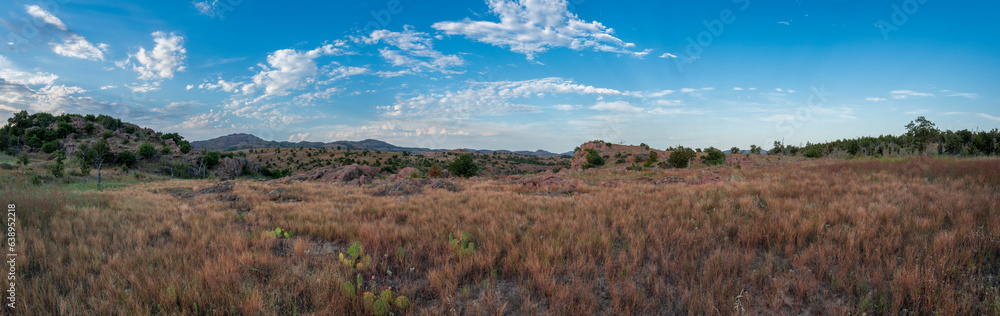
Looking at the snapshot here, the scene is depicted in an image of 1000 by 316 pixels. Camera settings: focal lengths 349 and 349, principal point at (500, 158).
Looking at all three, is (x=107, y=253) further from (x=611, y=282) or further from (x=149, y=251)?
(x=611, y=282)

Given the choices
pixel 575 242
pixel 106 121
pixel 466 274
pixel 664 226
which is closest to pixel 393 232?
pixel 466 274

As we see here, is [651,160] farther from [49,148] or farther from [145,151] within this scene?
[49,148]

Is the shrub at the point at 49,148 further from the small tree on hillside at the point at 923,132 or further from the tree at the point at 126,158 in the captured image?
the small tree on hillside at the point at 923,132

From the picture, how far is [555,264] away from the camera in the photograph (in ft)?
15.5

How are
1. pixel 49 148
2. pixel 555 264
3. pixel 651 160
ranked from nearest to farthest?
1. pixel 555 264
2. pixel 651 160
3. pixel 49 148

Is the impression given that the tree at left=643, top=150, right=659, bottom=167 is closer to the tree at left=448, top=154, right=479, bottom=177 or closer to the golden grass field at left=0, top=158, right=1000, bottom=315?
the tree at left=448, top=154, right=479, bottom=177

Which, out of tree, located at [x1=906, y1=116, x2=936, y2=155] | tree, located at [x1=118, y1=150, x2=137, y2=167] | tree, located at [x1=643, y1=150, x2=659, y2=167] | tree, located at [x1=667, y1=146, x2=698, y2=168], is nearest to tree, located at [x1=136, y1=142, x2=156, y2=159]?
tree, located at [x1=118, y1=150, x2=137, y2=167]

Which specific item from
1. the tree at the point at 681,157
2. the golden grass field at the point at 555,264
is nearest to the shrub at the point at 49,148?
the golden grass field at the point at 555,264

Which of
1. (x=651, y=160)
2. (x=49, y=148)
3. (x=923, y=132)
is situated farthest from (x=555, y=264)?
(x=49, y=148)

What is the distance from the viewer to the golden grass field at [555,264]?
367cm

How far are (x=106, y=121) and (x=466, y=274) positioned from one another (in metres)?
111

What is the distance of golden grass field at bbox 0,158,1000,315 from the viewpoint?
3674 millimetres

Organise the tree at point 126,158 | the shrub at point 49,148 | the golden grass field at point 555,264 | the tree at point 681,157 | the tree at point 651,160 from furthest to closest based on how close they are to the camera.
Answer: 1. the shrub at point 49,148
2. the tree at point 126,158
3. the tree at point 651,160
4. the tree at point 681,157
5. the golden grass field at point 555,264

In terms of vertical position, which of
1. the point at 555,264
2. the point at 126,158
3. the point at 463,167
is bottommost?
the point at 463,167
